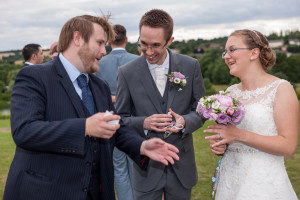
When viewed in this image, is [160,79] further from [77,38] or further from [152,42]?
[77,38]

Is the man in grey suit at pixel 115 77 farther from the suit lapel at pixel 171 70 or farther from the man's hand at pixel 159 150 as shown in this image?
the man's hand at pixel 159 150

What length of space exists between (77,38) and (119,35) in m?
3.08

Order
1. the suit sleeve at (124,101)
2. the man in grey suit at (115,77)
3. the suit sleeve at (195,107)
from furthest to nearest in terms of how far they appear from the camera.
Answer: the man in grey suit at (115,77) < the suit sleeve at (124,101) < the suit sleeve at (195,107)

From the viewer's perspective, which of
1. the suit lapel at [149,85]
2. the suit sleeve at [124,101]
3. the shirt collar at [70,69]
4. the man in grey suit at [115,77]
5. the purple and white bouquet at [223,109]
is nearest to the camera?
the shirt collar at [70,69]

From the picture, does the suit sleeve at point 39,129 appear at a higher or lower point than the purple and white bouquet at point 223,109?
higher

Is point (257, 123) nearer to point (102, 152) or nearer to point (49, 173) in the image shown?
point (102, 152)

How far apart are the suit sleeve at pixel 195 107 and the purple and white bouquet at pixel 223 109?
0.46 meters

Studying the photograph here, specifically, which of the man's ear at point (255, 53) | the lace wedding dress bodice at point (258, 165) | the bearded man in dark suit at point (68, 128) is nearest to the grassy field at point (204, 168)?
the lace wedding dress bodice at point (258, 165)

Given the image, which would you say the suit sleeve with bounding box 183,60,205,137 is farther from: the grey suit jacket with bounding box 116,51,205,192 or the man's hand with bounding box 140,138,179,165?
the man's hand with bounding box 140,138,179,165

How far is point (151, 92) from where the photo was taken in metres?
3.59

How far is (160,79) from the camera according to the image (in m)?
3.75

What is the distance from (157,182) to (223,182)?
0.80 m

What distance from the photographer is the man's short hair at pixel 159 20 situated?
354 centimetres

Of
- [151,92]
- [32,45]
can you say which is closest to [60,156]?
[151,92]
